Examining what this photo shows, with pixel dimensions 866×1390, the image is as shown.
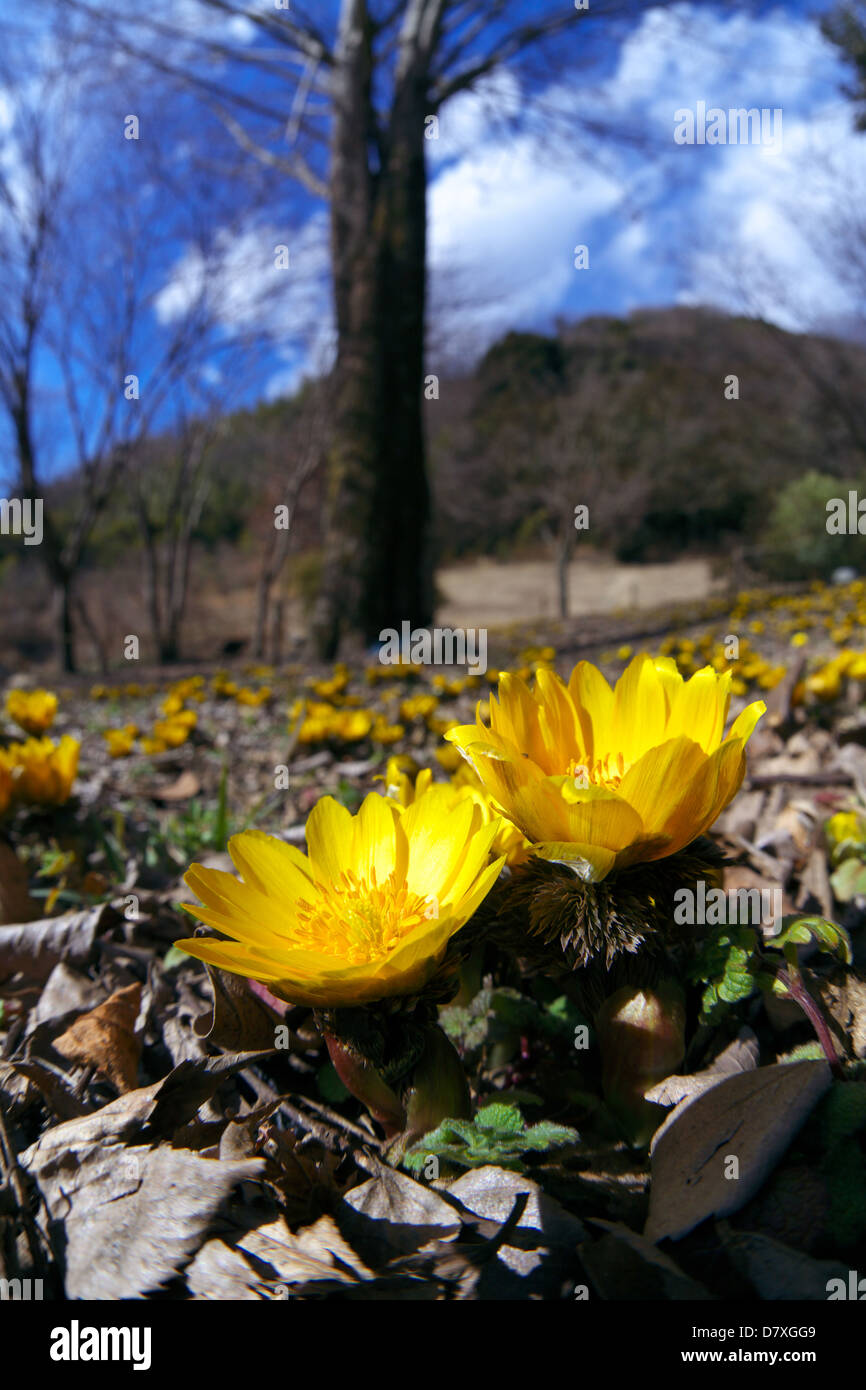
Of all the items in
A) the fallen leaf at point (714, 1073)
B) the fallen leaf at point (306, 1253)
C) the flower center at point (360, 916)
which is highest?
the flower center at point (360, 916)

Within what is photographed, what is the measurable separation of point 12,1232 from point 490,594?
103 ft

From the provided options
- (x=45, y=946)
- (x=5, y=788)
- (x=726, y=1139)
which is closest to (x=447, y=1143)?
(x=726, y=1139)

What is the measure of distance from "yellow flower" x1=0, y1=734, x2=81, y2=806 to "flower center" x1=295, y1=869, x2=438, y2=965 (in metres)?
1.12

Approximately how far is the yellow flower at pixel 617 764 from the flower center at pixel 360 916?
163 mm

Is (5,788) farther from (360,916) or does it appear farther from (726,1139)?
(726,1139)

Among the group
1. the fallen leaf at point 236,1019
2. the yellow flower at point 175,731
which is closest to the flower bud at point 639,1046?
the fallen leaf at point 236,1019

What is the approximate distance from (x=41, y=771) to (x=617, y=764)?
4.47 ft

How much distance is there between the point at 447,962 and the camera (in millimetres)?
782

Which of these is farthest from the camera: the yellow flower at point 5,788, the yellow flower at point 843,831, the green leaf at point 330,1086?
the yellow flower at point 5,788

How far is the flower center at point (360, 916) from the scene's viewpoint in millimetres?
832

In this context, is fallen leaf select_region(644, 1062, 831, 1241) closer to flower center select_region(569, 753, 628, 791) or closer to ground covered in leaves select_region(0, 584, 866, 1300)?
ground covered in leaves select_region(0, 584, 866, 1300)

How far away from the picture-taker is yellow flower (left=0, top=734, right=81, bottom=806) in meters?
1.75

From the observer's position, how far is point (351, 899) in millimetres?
880

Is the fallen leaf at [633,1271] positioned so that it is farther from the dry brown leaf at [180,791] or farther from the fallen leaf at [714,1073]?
the dry brown leaf at [180,791]
